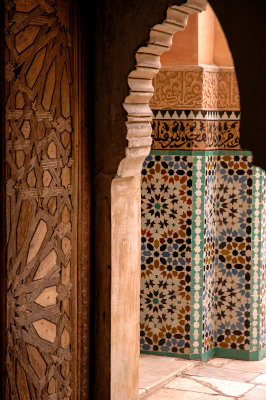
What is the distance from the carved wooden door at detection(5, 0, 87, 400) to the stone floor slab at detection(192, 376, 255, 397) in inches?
55.3

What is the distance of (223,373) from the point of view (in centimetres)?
511

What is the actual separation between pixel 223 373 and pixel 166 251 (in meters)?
0.87

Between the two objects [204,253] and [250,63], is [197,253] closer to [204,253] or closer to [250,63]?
[204,253]

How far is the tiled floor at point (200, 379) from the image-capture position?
15.3 ft

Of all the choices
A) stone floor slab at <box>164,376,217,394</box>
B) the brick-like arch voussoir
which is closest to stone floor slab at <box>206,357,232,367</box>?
stone floor slab at <box>164,376,217,394</box>

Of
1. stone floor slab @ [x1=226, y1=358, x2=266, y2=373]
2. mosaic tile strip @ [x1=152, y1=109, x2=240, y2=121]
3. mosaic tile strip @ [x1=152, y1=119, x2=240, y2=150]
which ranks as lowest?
stone floor slab @ [x1=226, y1=358, x2=266, y2=373]

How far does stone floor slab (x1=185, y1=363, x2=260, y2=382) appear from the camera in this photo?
5.02 m

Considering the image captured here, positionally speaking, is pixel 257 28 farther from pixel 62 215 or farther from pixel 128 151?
pixel 62 215

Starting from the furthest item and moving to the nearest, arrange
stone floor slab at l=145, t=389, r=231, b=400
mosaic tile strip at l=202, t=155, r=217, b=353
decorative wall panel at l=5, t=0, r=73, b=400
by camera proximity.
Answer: mosaic tile strip at l=202, t=155, r=217, b=353
stone floor slab at l=145, t=389, r=231, b=400
decorative wall panel at l=5, t=0, r=73, b=400

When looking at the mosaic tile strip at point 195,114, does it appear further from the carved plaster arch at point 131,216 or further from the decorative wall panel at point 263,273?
the carved plaster arch at point 131,216

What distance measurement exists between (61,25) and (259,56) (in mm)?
1167

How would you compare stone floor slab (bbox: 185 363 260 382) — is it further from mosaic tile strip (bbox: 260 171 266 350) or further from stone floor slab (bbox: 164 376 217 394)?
mosaic tile strip (bbox: 260 171 266 350)

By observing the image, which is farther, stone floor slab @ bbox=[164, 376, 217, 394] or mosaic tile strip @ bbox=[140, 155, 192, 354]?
mosaic tile strip @ bbox=[140, 155, 192, 354]

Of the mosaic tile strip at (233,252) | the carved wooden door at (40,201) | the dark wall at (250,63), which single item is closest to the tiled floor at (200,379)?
the mosaic tile strip at (233,252)
